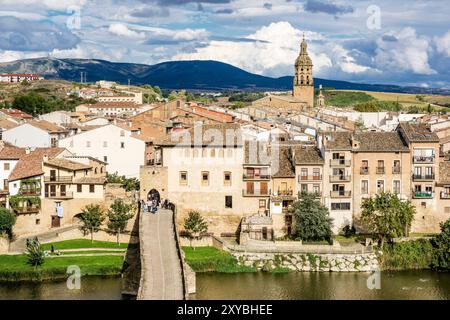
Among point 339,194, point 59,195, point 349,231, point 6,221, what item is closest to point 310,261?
point 349,231

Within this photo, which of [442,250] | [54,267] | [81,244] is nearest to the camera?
[54,267]

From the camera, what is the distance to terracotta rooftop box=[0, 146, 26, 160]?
49.3 metres

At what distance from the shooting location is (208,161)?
47.7 meters

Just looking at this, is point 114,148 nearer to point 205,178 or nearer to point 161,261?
point 205,178

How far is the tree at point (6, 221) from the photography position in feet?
146

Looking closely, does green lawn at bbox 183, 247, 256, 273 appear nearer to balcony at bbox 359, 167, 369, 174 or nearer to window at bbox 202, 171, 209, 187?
window at bbox 202, 171, 209, 187

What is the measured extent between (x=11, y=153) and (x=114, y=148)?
26.0ft

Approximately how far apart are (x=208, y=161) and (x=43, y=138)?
18651 mm

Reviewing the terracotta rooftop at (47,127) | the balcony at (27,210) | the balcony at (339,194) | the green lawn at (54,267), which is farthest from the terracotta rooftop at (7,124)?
the balcony at (339,194)

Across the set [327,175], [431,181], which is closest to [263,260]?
[327,175]

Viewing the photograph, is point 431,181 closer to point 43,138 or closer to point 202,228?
point 202,228

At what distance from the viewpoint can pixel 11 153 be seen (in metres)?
50.0

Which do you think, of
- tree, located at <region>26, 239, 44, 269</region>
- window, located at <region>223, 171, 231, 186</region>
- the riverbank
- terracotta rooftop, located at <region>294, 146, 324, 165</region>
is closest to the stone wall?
window, located at <region>223, 171, 231, 186</region>

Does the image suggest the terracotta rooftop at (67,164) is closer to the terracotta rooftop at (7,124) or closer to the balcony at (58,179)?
the balcony at (58,179)
